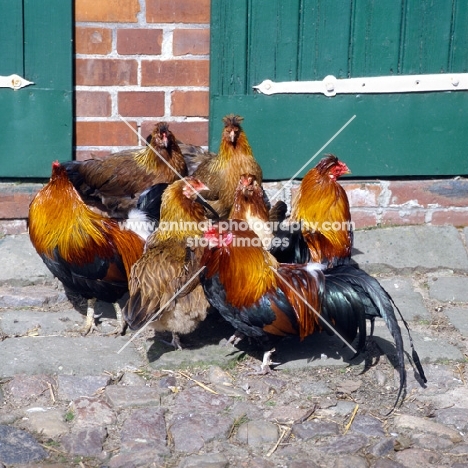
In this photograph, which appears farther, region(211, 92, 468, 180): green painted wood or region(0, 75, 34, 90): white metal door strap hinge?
region(211, 92, 468, 180): green painted wood

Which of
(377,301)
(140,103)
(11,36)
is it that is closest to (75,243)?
(140,103)

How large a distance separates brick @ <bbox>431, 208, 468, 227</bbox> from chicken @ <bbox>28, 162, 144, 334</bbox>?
2405 millimetres

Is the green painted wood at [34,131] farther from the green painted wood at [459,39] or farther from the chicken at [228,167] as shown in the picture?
the green painted wood at [459,39]

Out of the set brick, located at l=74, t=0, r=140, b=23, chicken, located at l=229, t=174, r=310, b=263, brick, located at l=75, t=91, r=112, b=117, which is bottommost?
chicken, located at l=229, t=174, r=310, b=263

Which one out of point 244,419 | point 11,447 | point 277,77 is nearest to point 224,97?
point 277,77

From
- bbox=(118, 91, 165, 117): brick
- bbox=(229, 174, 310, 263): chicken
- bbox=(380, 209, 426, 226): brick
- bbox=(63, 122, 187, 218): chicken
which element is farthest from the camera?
bbox=(380, 209, 426, 226): brick

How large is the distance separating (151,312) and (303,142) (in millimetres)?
1843

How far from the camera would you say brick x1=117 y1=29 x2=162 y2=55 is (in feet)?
17.3

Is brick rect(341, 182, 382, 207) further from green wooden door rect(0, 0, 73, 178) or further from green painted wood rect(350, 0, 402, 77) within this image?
green wooden door rect(0, 0, 73, 178)

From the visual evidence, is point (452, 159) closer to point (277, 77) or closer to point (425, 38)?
point (425, 38)

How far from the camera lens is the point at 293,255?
478cm

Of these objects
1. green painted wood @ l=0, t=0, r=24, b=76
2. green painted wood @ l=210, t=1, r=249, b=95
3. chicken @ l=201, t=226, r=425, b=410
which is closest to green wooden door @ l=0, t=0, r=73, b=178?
green painted wood @ l=0, t=0, r=24, b=76

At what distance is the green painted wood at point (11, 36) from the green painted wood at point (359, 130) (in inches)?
51.1

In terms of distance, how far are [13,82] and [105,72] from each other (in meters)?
0.59
